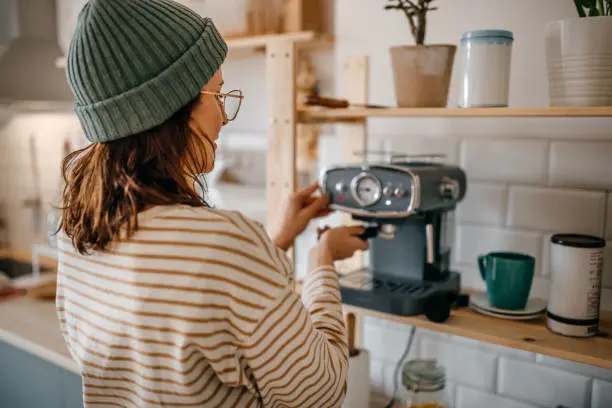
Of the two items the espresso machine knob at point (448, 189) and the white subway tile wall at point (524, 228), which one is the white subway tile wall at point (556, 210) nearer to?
the white subway tile wall at point (524, 228)

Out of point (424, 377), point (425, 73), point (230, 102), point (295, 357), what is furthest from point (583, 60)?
point (424, 377)

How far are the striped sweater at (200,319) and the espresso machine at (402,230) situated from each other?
0.41m

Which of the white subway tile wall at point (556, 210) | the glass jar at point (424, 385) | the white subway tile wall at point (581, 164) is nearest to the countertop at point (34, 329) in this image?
the glass jar at point (424, 385)

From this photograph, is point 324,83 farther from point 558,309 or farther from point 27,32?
point 27,32

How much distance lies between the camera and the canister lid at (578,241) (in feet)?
3.69

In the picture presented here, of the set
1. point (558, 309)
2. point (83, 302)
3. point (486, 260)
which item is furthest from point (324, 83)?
point (83, 302)

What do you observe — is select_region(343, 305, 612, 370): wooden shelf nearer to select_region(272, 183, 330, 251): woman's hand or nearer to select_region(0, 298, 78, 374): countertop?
select_region(272, 183, 330, 251): woman's hand

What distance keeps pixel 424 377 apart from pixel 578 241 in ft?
1.88

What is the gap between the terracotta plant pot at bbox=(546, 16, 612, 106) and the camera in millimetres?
1055

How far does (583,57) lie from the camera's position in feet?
3.52

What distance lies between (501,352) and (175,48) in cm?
117

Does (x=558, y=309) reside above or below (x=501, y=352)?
above

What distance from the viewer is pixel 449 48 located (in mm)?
1253

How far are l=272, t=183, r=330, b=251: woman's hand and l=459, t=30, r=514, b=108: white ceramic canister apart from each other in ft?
1.33
